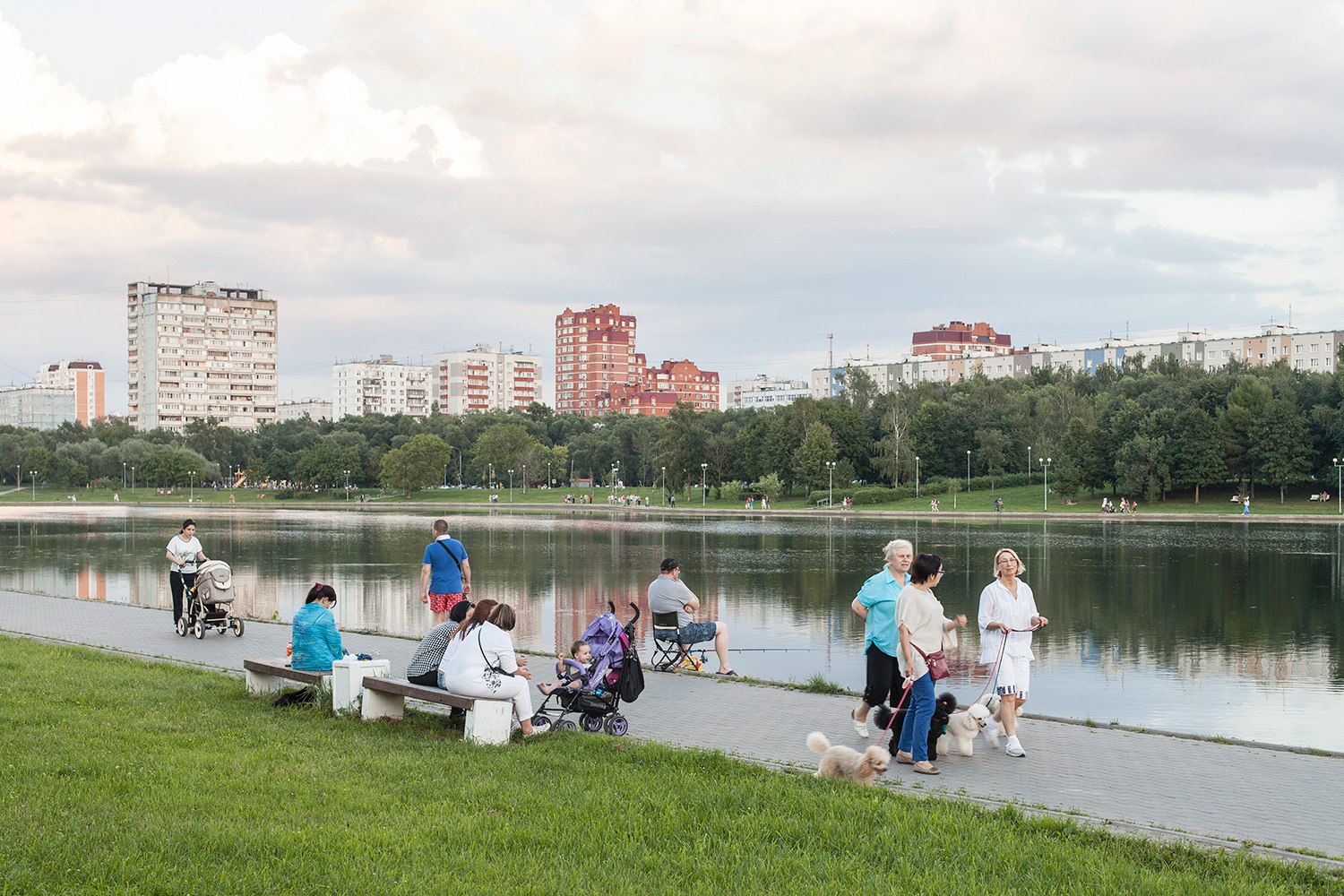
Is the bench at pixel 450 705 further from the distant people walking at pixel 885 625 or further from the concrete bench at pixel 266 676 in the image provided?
the distant people walking at pixel 885 625

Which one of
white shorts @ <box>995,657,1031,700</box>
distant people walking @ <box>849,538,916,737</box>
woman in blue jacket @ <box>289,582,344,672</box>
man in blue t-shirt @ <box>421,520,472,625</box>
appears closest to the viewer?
distant people walking @ <box>849,538,916,737</box>

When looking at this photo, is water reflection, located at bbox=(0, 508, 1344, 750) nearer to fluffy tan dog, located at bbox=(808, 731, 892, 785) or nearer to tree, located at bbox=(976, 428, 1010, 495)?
fluffy tan dog, located at bbox=(808, 731, 892, 785)

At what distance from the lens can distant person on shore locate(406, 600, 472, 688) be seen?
352 inches

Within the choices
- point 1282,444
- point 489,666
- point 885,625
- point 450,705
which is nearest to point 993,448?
point 1282,444

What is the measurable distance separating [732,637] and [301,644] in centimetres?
854

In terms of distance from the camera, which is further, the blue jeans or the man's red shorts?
the man's red shorts

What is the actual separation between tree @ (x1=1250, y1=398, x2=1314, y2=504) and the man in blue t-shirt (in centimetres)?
6899

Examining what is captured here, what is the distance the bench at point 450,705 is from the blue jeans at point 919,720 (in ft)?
10.5

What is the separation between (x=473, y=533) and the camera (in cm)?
4969

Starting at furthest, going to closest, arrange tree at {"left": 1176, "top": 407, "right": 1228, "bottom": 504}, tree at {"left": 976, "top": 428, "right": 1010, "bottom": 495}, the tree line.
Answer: tree at {"left": 976, "top": 428, "right": 1010, "bottom": 495}, the tree line, tree at {"left": 1176, "top": 407, "right": 1228, "bottom": 504}

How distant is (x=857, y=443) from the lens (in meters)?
91.2

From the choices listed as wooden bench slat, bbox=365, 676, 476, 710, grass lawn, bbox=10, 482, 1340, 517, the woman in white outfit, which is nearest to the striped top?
wooden bench slat, bbox=365, 676, 476, 710

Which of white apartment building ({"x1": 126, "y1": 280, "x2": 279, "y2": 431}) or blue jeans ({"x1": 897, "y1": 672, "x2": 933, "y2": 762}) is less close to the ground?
white apartment building ({"x1": 126, "y1": 280, "x2": 279, "y2": 431})

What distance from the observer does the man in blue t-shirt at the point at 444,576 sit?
13.4 meters
